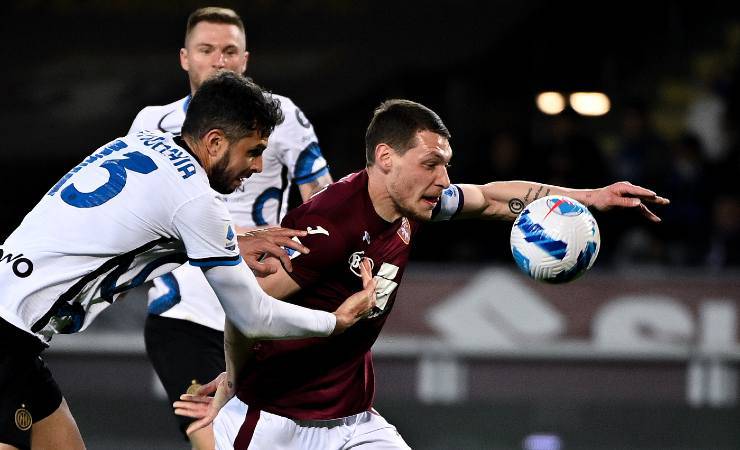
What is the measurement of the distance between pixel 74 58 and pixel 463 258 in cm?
471

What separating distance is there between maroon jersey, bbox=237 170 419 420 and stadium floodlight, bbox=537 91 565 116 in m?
7.35

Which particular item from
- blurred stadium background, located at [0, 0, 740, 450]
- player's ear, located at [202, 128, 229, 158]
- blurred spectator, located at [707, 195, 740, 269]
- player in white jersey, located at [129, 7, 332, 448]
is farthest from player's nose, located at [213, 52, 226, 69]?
blurred spectator, located at [707, 195, 740, 269]

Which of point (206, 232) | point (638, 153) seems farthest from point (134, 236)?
point (638, 153)

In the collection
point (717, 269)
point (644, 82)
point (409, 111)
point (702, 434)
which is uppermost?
point (409, 111)

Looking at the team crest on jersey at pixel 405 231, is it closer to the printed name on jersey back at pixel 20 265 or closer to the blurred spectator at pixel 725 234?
the printed name on jersey back at pixel 20 265

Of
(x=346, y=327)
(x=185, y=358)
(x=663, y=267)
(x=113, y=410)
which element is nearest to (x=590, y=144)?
(x=663, y=267)

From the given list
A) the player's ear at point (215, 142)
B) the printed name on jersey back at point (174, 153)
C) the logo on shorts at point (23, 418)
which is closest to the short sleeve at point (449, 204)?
the player's ear at point (215, 142)

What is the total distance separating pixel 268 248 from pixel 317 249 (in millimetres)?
190

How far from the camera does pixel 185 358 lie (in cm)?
488

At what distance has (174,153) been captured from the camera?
3590 mm

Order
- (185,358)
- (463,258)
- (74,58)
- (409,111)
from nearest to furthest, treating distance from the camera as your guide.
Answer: (409,111) < (185,358) < (463,258) < (74,58)

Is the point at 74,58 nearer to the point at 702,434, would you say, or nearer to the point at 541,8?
the point at 541,8

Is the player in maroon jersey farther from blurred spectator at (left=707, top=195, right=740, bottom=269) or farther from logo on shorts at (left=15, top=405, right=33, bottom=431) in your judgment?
blurred spectator at (left=707, top=195, right=740, bottom=269)

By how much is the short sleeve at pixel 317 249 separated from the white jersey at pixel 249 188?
1.10 metres
